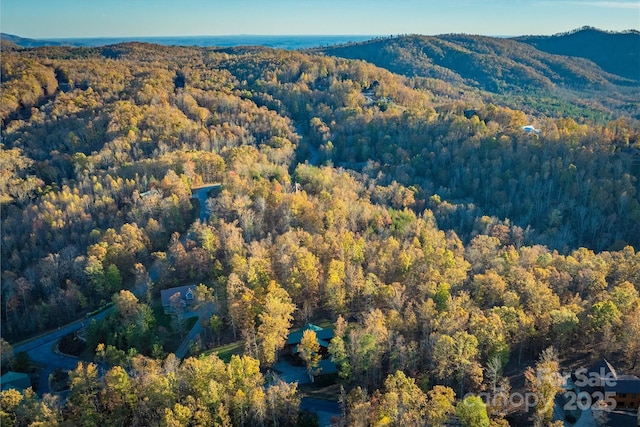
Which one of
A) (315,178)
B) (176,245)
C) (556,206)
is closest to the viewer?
(176,245)

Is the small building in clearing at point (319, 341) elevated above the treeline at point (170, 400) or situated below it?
below

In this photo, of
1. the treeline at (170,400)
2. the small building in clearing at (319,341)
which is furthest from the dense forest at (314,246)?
the small building in clearing at (319,341)

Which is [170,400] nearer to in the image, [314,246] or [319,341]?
[319,341]

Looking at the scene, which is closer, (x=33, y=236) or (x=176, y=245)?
(x=176, y=245)

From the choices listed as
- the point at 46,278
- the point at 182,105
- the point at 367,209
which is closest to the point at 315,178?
the point at 367,209

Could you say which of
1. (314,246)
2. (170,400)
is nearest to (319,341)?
(314,246)

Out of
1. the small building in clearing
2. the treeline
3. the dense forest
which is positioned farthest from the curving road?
the treeline

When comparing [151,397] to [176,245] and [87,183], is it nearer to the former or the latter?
[176,245]

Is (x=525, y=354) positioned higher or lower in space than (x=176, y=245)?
lower

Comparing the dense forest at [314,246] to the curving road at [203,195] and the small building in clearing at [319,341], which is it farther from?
the small building in clearing at [319,341]
